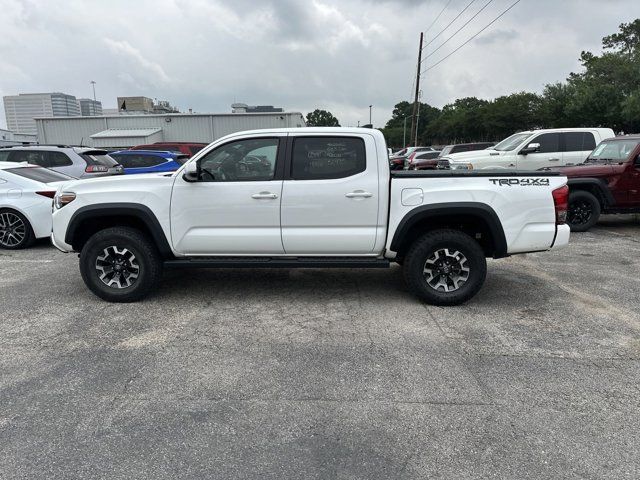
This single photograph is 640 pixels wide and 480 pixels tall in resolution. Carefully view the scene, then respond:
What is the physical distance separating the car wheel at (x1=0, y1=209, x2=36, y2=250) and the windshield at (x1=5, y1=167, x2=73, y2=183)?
70 cm

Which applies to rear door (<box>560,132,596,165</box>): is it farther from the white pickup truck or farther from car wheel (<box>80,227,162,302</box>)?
car wheel (<box>80,227,162,302</box>)

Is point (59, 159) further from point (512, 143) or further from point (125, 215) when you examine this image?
point (512, 143)

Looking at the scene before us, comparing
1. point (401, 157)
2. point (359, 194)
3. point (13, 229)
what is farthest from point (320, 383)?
point (401, 157)

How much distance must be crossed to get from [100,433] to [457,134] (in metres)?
71.2

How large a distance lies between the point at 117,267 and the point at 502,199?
417cm

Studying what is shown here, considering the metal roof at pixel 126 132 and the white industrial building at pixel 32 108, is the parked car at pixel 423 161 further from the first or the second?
the white industrial building at pixel 32 108

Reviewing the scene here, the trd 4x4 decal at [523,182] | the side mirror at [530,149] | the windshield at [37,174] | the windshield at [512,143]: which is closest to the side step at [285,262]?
the trd 4x4 decal at [523,182]

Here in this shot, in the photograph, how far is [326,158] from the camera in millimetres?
5012

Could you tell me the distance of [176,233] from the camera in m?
5.07

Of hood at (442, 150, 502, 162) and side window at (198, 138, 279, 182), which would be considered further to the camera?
hood at (442, 150, 502, 162)

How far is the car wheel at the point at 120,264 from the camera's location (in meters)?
5.12

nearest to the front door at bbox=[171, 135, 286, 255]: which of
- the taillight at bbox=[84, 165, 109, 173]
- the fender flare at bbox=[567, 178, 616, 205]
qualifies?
the fender flare at bbox=[567, 178, 616, 205]

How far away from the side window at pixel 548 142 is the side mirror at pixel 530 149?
38 cm

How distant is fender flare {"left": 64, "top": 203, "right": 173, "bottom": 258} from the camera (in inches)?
198
